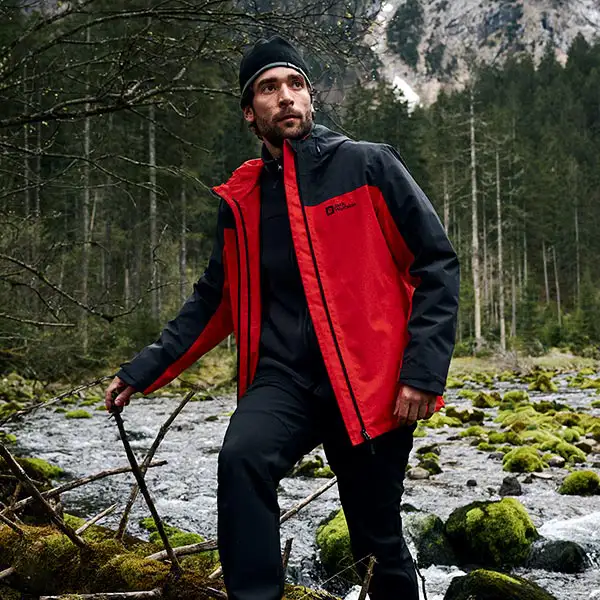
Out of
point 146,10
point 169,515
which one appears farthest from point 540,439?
point 146,10

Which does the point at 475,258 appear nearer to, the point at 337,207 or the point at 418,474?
the point at 418,474

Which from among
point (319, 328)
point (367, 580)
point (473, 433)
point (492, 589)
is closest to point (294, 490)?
point (492, 589)

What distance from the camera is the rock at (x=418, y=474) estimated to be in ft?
24.4

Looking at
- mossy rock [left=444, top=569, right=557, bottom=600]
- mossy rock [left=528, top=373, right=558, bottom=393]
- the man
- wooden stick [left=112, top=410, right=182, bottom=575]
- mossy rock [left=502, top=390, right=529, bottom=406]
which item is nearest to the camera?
the man

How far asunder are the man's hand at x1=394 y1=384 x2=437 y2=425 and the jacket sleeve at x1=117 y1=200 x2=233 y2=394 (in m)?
0.91

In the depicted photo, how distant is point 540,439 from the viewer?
9.03 m

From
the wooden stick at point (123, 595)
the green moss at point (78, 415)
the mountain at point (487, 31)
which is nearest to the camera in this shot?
the wooden stick at point (123, 595)

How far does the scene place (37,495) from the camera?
8.84ft

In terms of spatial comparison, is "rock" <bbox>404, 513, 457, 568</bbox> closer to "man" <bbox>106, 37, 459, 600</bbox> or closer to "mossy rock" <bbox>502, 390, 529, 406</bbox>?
"man" <bbox>106, 37, 459, 600</bbox>

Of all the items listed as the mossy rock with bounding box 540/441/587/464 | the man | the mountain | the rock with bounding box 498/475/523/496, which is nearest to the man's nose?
the man

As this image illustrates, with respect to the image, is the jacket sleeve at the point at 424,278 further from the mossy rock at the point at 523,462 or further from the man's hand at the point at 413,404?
the mossy rock at the point at 523,462

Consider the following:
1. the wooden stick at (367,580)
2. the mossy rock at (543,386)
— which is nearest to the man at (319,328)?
the wooden stick at (367,580)

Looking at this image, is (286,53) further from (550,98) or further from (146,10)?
(550,98)

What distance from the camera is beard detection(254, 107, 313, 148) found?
2.65 meters
